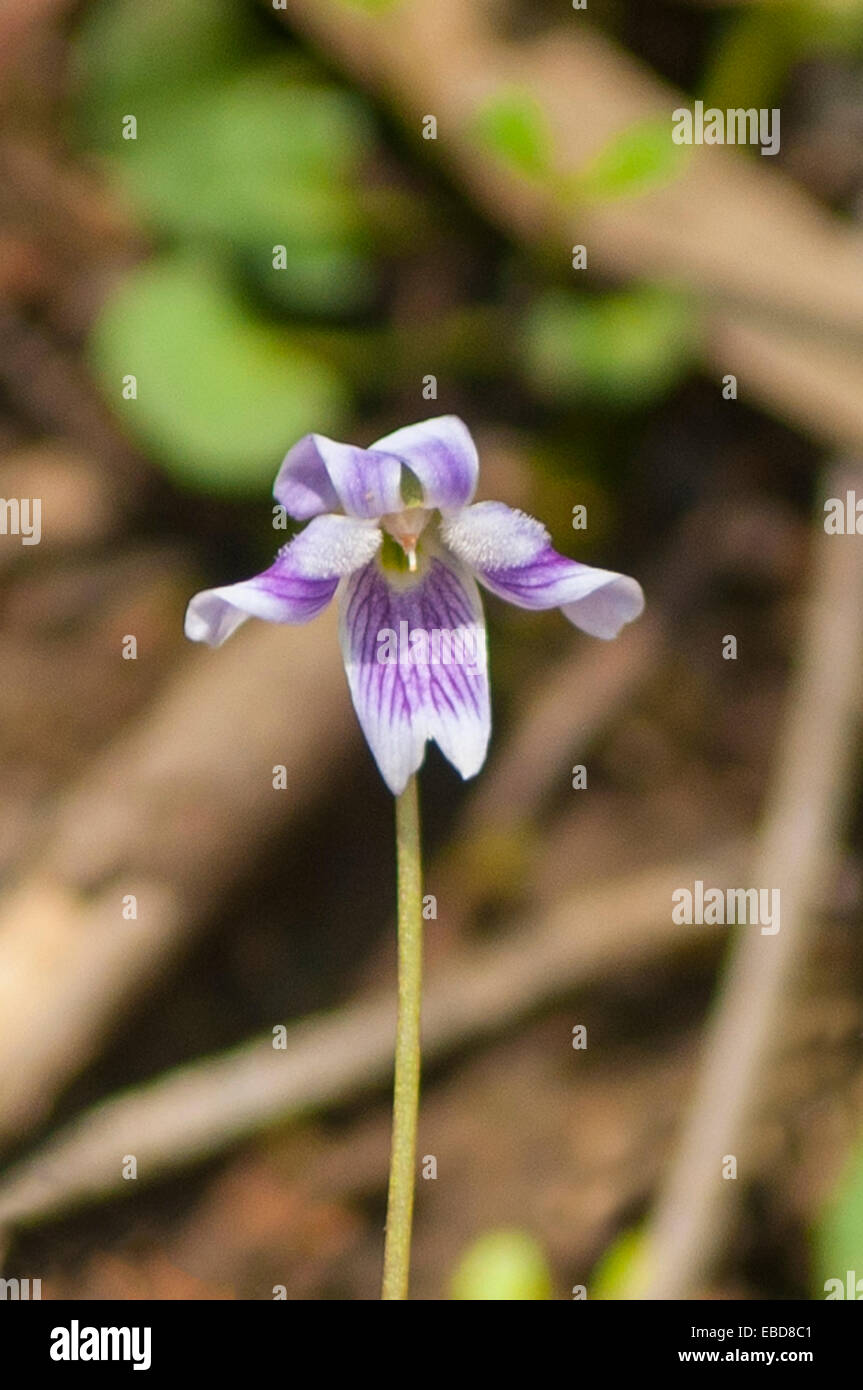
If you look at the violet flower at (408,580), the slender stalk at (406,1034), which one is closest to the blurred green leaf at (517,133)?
the violet flower at (408,580)

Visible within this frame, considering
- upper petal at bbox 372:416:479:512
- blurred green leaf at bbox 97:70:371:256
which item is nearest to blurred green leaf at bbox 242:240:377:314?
blurred green leaf at bbox 97:70:371:256

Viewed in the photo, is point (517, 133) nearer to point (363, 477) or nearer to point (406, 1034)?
point (363, 477)

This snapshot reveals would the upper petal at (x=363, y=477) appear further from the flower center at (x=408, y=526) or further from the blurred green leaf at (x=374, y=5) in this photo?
the blurred green leaf at (x=374, y=5)

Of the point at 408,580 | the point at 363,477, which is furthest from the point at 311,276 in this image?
the point at 363,477

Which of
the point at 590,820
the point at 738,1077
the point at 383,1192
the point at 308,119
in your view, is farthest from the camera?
the point at 308,119
